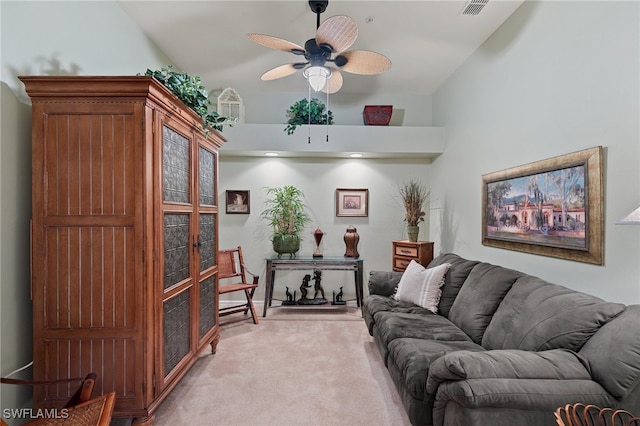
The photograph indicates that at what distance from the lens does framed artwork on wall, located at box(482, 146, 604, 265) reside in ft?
6.01

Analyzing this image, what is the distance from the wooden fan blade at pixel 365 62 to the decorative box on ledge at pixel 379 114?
4.92ft

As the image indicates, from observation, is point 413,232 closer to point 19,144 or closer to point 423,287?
point 423,287

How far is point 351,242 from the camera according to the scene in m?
4.21

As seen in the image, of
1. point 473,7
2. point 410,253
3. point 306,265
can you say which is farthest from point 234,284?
point 473,7

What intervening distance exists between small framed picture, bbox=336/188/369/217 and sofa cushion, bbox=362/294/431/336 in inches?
63.4

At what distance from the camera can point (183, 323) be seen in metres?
2.26

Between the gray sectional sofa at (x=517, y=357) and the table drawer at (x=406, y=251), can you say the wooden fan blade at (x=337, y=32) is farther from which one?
the table drawer at (x=406, y=251)

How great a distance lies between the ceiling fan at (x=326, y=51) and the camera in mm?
2113

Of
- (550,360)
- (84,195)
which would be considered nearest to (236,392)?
(84,195)

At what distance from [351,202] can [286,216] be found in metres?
0.97

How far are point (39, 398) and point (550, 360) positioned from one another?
2666mm

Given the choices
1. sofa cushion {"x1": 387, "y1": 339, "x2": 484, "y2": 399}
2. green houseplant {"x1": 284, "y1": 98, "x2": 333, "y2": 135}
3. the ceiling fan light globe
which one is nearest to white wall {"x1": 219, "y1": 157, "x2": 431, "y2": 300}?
green houseplant {"x1": 284, "y1": 98, "x2": 333, "y2": 135}

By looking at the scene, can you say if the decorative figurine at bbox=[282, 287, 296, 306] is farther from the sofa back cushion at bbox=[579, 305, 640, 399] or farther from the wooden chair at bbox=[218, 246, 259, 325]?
the sofa back cushion at bbox=[579, 305, 640, 399]

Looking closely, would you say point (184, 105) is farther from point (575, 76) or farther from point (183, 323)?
point (575, 76)
